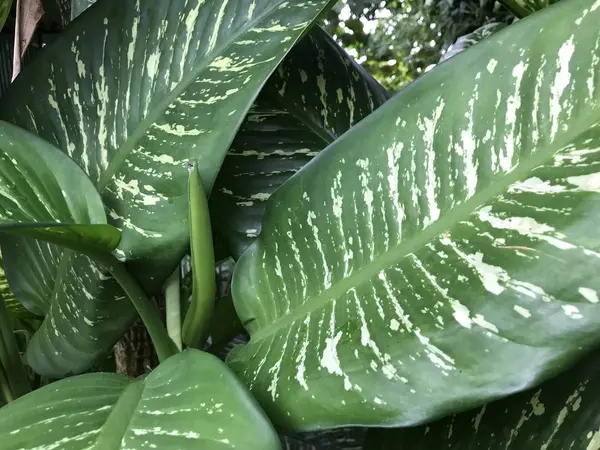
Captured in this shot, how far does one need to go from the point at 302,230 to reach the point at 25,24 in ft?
1.33

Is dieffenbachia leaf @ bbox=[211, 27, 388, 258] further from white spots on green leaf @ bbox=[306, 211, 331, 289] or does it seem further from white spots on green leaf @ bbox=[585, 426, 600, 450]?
white spots on green leaf @ bbox=[585, 426, 600, 450]

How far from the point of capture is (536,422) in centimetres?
32

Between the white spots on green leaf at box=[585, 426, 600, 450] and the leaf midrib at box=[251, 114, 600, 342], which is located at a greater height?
the leaf midrib at box=[251, 114, 600, 342]

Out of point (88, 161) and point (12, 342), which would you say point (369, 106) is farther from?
point (12, 342)

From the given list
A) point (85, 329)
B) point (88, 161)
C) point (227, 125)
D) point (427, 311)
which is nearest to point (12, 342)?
point (85, 329)

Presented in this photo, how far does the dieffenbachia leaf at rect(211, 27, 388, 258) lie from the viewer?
0.53 meters

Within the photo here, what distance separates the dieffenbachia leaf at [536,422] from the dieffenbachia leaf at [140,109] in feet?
0.81

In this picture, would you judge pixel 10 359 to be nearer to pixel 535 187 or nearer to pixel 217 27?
pixel 217 27

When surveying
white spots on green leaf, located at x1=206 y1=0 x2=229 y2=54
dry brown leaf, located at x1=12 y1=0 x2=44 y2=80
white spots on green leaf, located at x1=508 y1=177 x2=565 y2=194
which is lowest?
white spots on green leaf, located at x1=508 y1=177 x2=565 y2=194

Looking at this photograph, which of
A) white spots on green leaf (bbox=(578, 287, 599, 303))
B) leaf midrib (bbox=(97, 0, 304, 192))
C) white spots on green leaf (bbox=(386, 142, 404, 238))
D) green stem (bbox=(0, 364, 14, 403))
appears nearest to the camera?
white spots on green leaf (bbox=(578, 287, 599, 303))

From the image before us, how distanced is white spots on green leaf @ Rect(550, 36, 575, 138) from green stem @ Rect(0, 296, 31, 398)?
0.53 meters

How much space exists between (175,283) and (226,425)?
0.96 feet

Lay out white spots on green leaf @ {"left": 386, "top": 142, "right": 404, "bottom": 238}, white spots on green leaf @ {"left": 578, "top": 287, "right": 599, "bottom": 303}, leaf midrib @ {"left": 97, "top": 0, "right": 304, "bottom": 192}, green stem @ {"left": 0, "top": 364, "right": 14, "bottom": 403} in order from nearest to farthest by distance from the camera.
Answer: white spots on green leaf @ {"left": 578, "top": 287, "right": 599, "bottom": 303}, white spots on green leaf @ {"left": 386, "top": 142, "right": 404, "bottom": 238}, leaf midrib @ {"left": 97, "top": 0, "right": 304, "bottom": 192}, green stem @ {"left": 0, "top": 364, "right": 14, "bottom": 403}

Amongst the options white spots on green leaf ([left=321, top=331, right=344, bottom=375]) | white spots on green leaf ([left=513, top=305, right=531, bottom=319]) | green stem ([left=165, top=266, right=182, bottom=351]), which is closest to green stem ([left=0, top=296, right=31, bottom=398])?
green stem ([left=165, top=266, right=182, bottom=351])
